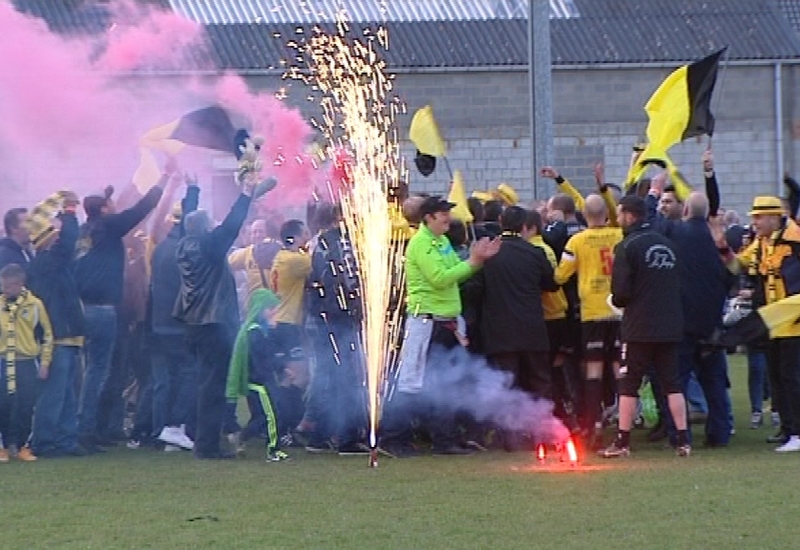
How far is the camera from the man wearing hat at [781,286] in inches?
546

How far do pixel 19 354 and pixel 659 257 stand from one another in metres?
5.30

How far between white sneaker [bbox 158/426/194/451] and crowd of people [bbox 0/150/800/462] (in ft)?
0.06

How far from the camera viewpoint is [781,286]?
1416 centimetres

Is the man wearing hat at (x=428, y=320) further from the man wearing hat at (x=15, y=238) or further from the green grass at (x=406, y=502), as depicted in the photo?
the man wearing hat at (x=15, y=238)

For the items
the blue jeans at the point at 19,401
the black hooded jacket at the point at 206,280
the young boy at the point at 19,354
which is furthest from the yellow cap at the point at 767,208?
A: the blue jeans at the point at 19,401

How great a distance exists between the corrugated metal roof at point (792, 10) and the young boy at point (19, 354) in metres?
26.8

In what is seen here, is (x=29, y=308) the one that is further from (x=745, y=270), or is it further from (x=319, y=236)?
(x=745, y=270)

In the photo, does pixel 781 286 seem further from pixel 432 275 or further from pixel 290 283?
pixel 290 283

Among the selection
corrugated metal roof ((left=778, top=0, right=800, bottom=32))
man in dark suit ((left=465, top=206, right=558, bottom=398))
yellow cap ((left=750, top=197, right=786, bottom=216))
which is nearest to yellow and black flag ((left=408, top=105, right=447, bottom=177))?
man in dark suit ((left=465, top=206, right=558, bottom=398))

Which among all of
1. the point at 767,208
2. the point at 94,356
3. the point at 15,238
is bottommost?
the point at 94,356

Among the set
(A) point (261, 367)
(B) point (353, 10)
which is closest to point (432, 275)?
(A) point (261, 367)

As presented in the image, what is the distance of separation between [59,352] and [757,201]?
6.02 metres

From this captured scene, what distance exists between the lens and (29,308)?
14.1 meters

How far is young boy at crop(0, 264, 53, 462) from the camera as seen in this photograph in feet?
46.0
